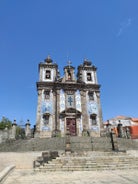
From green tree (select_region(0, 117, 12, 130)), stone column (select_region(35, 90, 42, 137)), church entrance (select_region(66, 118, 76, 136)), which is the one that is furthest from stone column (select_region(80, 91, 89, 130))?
green tree (select_region(0, 117, 12, 130))

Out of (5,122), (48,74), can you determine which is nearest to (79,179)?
(48,74)


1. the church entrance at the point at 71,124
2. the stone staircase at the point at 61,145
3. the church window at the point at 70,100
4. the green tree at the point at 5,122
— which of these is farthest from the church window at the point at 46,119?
the green tree at the point at 5,122

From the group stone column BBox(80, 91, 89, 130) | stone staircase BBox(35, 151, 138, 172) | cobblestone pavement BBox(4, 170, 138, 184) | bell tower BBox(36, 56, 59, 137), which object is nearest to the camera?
cobblestone pavement BBox(4, 170, 138, 184)

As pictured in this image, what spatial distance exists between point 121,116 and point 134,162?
45.0m

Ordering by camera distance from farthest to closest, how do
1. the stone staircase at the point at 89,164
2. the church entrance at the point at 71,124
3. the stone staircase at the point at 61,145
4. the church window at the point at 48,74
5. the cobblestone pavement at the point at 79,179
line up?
the church window at the point at 48,74 < the church entrance at the point at 71,124 < the stone staircase at the point at 61,145 < the stone staircase at the point at 89,164 < the cobblestone pavement at the point at 79,179

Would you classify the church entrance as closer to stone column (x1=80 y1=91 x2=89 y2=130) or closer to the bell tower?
stone column (x1=80 y1=91 x2=89 y2=130)

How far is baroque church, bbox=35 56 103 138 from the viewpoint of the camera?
989 inches

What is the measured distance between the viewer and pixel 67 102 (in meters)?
26.9

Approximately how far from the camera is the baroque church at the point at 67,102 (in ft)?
82.4

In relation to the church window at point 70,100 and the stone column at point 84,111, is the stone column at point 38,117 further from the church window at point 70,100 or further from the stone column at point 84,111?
the stone column at point 84,111

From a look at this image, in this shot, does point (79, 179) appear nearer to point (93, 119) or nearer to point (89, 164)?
point (89, 164)

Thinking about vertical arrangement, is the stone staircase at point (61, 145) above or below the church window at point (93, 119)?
below

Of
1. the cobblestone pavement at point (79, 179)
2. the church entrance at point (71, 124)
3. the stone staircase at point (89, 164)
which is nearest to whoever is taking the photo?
the cobblestone pavement at point (79, 179)

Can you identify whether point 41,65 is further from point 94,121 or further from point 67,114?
point 94,121
